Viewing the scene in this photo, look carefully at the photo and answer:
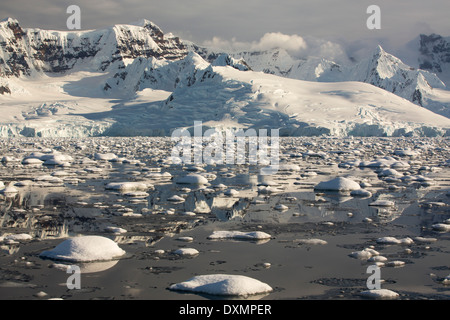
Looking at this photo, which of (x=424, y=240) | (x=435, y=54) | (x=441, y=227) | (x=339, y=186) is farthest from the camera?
(x=435, y=54)

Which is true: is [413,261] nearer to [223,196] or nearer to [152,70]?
[223,196]

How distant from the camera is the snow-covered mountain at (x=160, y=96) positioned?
44.6 m

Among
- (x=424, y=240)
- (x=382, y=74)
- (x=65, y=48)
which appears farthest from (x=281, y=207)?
(x=382, y=74)

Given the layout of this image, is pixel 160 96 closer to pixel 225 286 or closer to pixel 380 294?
pixel 225 286

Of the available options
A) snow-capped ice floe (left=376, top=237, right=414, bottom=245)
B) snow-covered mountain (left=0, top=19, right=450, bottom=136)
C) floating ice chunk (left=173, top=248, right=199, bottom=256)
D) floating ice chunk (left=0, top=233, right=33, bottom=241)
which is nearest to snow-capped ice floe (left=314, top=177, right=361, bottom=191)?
snow-capped ice floe (left=376, top=237, right=414, bottom=245)

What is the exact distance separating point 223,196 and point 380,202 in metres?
2.86

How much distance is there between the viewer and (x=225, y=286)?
14.2 feet

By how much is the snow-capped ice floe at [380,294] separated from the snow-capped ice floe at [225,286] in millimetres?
811

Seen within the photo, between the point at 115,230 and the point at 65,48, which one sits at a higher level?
the point at 65,48

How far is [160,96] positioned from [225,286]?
70412 millimetres

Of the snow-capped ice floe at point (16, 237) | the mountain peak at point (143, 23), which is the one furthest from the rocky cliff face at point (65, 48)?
the snow-capped ice floe at point (16, 237)
